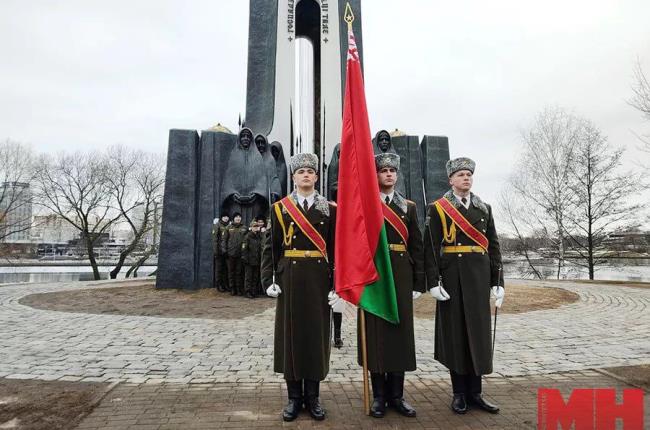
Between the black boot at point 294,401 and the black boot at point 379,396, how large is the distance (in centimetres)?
55

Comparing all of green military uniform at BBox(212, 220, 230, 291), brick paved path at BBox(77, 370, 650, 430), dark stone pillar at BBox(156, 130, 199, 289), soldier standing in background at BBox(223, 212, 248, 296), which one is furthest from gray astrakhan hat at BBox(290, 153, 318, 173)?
dark stone pillar at BBox(156, 130, 199, 289)

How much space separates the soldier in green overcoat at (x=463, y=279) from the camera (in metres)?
3.32

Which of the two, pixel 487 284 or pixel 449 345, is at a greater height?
pixel 487 284

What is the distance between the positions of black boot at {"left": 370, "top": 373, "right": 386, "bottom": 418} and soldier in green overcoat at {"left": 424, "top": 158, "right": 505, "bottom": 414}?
0.54 meters

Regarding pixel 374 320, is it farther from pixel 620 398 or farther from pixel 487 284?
pixel 620 398

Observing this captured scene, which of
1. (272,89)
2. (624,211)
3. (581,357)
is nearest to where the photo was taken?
(581,357)

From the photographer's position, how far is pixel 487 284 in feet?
11.3

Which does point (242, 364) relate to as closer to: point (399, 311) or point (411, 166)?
point (399, 311)

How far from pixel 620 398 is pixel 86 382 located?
475 cm

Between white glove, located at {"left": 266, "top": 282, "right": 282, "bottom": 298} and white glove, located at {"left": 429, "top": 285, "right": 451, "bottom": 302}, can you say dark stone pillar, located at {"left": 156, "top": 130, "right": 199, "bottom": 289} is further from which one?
white glove, located at {"left": 429, "top": 285, "right": 451, "bottom": 302}

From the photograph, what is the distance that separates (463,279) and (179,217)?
30.6 feet

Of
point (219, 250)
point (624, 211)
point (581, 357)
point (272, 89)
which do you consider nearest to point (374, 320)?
point (581, 357)

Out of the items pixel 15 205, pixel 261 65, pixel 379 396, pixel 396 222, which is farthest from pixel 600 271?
pixel 15 205

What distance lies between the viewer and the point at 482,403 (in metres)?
3.34
